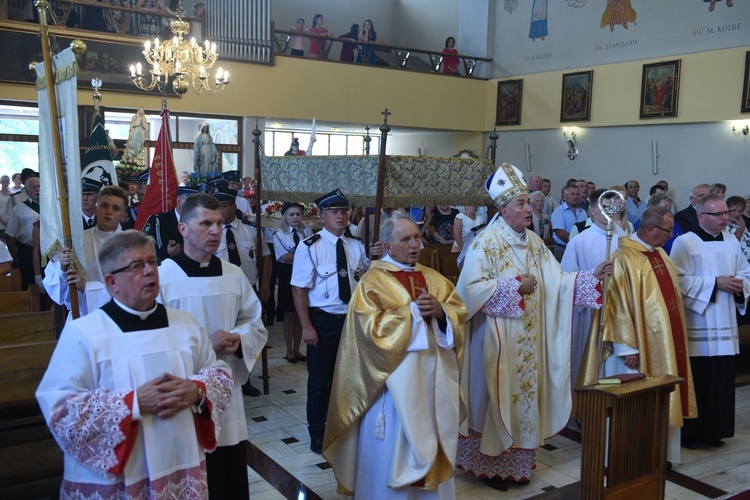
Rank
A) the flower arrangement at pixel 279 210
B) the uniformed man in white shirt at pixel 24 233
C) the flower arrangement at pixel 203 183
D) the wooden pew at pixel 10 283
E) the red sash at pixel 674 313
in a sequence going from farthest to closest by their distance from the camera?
the flower arrangement at pixel 279 210 → the uniformed man in white shirt at pixel 24 233 → the flower arrangement at pixel 203 183 → the wooden pew at pixel 10 283 → the red sash at pixel 674 313

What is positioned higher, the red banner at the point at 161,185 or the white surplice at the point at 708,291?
the red banner at the point at 161,185

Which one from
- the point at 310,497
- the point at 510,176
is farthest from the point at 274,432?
the point at 510,176

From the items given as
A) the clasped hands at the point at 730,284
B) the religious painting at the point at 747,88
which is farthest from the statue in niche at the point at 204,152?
the religious painting at the point at 747,88

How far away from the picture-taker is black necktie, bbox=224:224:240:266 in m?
6.12

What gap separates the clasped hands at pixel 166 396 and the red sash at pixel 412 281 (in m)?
1.59

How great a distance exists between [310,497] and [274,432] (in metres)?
1.17

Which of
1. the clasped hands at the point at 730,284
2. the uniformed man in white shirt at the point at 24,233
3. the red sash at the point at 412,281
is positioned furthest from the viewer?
the uniformed man in white shirt at the point at 24,233

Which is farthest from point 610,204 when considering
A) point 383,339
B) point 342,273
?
point 383,339

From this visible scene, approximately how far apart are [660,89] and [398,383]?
40.7 ft

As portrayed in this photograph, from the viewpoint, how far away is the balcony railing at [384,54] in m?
15.5

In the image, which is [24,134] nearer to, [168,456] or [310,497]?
[310,497]

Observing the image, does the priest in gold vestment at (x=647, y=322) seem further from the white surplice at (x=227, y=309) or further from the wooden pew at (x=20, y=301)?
the wooden pew at (x=20, y=301)

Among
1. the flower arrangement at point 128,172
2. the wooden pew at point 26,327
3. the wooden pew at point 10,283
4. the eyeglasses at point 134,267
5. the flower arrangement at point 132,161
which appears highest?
the flower arrangement at point 132,161

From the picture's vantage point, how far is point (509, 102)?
17.5 m
